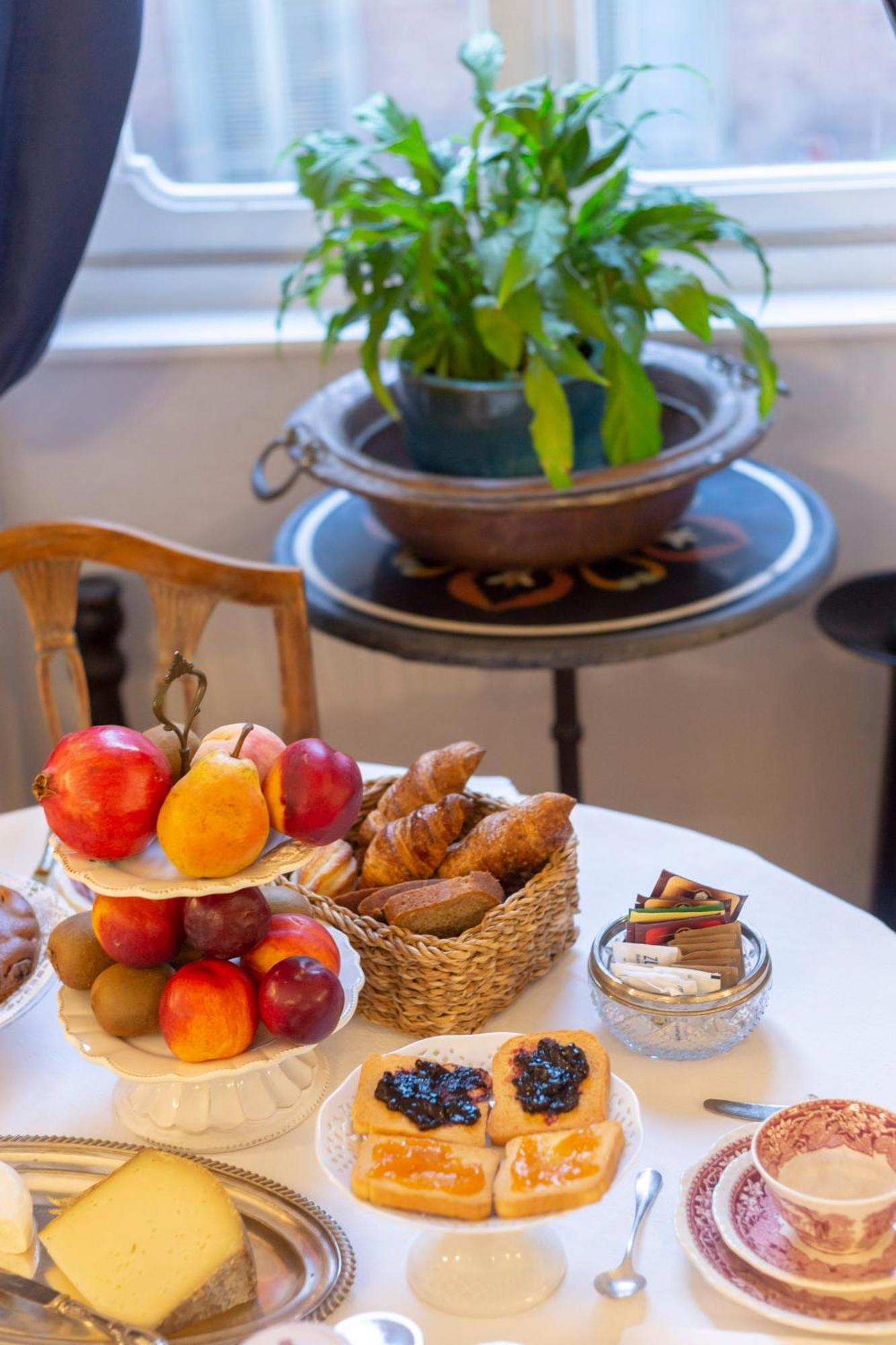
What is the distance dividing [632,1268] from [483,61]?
1.35 metres

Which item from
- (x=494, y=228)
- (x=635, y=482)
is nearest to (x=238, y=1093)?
(x=635, y=482)

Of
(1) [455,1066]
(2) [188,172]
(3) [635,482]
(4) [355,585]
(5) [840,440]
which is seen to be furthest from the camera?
(2) [188,172]

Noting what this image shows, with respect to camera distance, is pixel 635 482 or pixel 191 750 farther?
pixel 635 482

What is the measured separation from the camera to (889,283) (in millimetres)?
2223

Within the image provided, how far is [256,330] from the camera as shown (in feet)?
7.35

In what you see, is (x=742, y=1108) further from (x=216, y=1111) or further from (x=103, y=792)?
(x=103, y=792)

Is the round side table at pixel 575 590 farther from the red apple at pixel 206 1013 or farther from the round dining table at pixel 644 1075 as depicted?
the red apple at pixel 206 1013

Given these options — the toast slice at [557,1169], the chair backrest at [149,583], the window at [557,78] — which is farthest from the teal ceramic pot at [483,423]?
the toast slice at [557,1169]

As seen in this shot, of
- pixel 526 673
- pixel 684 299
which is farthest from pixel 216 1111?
pixel 526 673

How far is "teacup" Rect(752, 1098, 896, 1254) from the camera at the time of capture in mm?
788

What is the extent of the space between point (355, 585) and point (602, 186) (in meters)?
0.55

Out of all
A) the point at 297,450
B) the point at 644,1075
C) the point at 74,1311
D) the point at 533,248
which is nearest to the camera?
the point at 74,1311

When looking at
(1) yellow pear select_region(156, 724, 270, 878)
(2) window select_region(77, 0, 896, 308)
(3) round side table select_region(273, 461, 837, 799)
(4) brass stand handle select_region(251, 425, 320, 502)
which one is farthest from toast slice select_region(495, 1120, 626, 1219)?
(2) window select_region(77, 0, 896, 308)

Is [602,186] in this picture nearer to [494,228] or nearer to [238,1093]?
[494,228]
